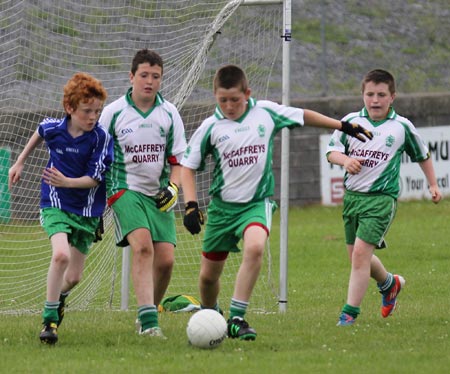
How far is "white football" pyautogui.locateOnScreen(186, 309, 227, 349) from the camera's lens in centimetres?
732

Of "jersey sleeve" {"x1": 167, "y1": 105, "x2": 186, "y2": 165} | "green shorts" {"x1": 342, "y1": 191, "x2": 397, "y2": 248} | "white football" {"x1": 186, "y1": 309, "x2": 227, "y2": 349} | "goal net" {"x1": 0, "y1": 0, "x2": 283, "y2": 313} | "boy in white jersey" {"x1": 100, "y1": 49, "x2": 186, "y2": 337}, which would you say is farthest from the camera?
"goal net" {"x1": 0, "y1": 0, "x2": 283, "y2": 313}

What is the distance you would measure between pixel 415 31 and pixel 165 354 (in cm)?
1683

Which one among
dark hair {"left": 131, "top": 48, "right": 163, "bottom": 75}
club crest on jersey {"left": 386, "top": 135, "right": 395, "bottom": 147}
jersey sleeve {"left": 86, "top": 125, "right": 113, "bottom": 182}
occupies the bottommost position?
jersey sleeve {"left": 86, "top": 125, "right": 113, "bottom": 182}

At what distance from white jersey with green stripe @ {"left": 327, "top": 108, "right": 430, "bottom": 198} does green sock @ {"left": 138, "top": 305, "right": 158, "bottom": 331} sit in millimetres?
2110

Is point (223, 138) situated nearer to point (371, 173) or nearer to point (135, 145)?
point (135, 145)

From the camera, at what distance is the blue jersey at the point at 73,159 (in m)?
7.90

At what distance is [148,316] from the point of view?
789 centimetres

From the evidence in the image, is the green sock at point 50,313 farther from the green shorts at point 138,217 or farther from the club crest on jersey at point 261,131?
the club crest on jersey at point 261,131

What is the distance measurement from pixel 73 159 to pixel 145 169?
588mm

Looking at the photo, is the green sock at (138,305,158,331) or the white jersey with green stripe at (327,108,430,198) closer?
the green sock at (138,305,158,331)

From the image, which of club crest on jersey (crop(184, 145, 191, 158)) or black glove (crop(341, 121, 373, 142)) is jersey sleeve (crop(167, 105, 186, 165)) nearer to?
club crest on jersey (crop(184, 145, 191, 158))

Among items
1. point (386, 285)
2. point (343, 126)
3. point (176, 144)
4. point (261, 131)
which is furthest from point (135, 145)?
point (386, 285)

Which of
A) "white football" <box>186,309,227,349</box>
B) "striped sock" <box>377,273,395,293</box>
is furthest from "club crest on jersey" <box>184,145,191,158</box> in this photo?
"striped sock" <box>377,273,395,293</box>

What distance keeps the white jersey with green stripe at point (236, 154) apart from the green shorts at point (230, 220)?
56 millimetres
